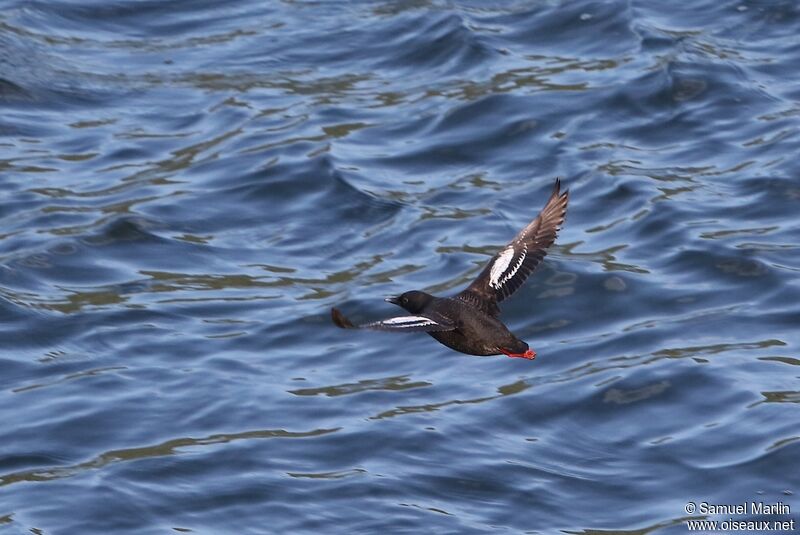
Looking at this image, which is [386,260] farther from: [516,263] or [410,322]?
[410,322]

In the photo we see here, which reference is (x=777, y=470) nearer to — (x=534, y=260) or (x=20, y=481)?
(x=534, y=260)

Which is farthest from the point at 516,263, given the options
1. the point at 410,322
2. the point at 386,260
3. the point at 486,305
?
the point at 386,260

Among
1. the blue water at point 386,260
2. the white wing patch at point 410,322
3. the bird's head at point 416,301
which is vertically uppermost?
the white wing patch at point 410,322

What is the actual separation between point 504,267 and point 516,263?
74mm

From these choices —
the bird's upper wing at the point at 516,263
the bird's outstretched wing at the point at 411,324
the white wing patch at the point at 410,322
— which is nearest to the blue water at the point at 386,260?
the bird's upper wing at the point at 516,263

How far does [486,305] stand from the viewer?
29.3 ft

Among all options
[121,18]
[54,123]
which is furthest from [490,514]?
[121,18]

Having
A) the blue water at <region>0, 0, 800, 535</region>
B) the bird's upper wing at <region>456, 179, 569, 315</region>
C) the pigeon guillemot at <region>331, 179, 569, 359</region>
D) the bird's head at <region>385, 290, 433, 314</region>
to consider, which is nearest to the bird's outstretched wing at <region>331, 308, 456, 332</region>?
the pigeon guillemot at <region>331, 179, 569, 359</region>

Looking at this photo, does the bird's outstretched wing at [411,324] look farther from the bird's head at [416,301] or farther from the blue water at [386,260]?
the blue water at [386,260]

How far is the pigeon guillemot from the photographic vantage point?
820 cm

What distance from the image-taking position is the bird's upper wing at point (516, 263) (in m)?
8.96

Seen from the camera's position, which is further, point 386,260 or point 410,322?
point 386,260

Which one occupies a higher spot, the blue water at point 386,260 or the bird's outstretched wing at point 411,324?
the bird's outstretched wing at point 411,324

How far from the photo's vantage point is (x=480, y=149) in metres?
16.2
